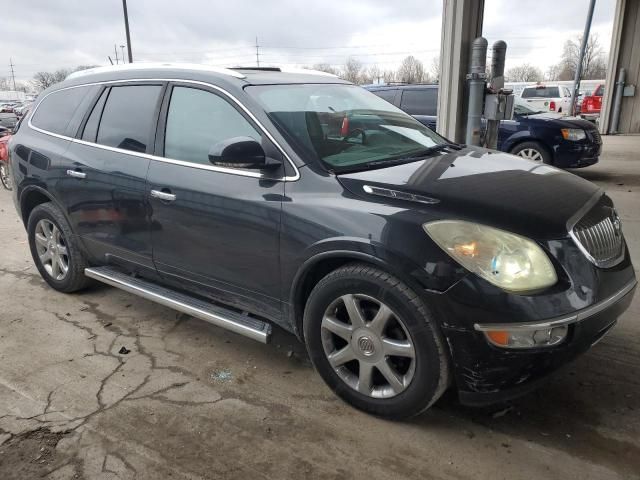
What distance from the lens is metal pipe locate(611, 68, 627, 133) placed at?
58.0 ft

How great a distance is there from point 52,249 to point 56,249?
8 cm

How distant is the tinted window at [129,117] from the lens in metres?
3.55

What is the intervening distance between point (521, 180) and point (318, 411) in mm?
1679

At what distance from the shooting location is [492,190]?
2.62m

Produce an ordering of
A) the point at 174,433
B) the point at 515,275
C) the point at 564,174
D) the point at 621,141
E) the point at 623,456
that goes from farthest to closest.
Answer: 1. the point at 621,141
2. the point at 564,174
3. the point at 174,433
4. the point at 623,456
5. the point at 515,275

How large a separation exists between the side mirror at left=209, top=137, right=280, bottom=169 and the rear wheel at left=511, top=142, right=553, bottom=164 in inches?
296

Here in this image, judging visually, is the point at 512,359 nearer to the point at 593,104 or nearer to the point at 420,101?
the point at 420,101

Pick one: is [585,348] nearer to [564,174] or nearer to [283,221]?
[564,174]

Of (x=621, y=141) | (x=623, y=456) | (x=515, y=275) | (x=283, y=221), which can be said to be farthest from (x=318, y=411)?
(x=621, y=141)

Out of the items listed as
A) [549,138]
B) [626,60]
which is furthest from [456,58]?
[626,60]

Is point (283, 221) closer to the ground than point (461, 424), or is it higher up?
higher up

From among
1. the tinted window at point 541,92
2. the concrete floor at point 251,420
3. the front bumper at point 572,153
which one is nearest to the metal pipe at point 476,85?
the front bumper at point 572,153

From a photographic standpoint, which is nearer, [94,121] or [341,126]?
[341,126]

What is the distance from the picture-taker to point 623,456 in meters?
2.41
